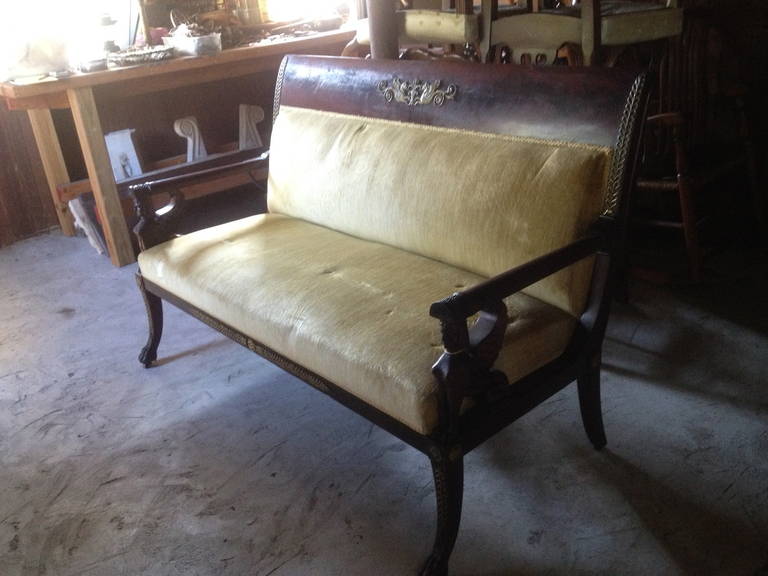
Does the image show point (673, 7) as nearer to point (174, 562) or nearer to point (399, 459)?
point (399, 459)

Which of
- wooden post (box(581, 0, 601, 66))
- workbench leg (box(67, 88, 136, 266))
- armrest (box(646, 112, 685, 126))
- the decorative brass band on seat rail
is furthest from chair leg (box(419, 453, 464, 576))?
workbench leg (box(67, 88, 136, 266))

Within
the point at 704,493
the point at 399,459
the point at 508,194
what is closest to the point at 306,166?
the point at 508,194

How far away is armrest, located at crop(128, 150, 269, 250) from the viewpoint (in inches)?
91.7

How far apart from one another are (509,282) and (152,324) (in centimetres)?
150

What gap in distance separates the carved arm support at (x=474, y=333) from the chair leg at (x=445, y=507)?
8 cm

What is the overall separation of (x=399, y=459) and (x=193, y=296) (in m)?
0.77

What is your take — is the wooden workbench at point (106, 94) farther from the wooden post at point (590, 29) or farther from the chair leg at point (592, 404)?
the chair leg at point (592, 404)

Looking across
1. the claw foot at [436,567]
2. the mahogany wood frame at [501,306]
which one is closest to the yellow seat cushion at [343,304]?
the mahogany wood frame at [501,306]

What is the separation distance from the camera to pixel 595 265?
5.35 feet

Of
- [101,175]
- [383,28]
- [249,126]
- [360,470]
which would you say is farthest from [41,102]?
[360,470]

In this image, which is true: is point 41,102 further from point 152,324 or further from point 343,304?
point 343,304

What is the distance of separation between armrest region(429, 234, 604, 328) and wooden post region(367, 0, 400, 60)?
1485 mm

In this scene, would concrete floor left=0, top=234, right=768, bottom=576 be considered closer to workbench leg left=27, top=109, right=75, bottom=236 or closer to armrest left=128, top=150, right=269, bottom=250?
armrest left=128, top=150, right=269, bottom=250

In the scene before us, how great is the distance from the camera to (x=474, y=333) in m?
1.39
